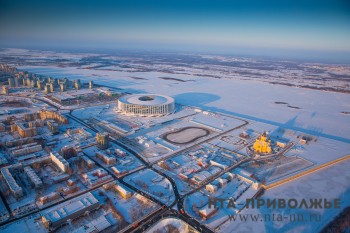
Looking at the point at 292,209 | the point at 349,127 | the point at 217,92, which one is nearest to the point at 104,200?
the point at 292,209

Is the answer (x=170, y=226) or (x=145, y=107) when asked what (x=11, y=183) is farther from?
(x=145, y=107)

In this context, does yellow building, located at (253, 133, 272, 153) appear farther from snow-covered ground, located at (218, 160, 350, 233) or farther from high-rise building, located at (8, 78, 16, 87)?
high-rise building, located at (8, 78, 16, 87)

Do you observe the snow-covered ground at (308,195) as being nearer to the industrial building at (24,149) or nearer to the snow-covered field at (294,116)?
the snow-covered field at (294,116)

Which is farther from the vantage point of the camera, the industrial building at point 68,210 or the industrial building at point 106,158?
the industrial building at point 106,158

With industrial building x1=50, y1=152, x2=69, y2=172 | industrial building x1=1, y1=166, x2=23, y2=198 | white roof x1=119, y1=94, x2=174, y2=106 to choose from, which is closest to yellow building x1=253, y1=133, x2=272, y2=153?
white roof x1=119, y1=94, x2=174, y2=106

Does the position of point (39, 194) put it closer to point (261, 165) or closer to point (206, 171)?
point (206, 171)

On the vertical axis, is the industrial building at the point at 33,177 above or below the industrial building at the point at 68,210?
above

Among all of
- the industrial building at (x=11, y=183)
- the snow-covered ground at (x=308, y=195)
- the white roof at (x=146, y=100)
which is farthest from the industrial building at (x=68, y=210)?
the white roof at (x=146, y=100)

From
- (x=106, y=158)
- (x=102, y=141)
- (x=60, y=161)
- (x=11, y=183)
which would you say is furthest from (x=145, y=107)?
(x=11, y=183)
